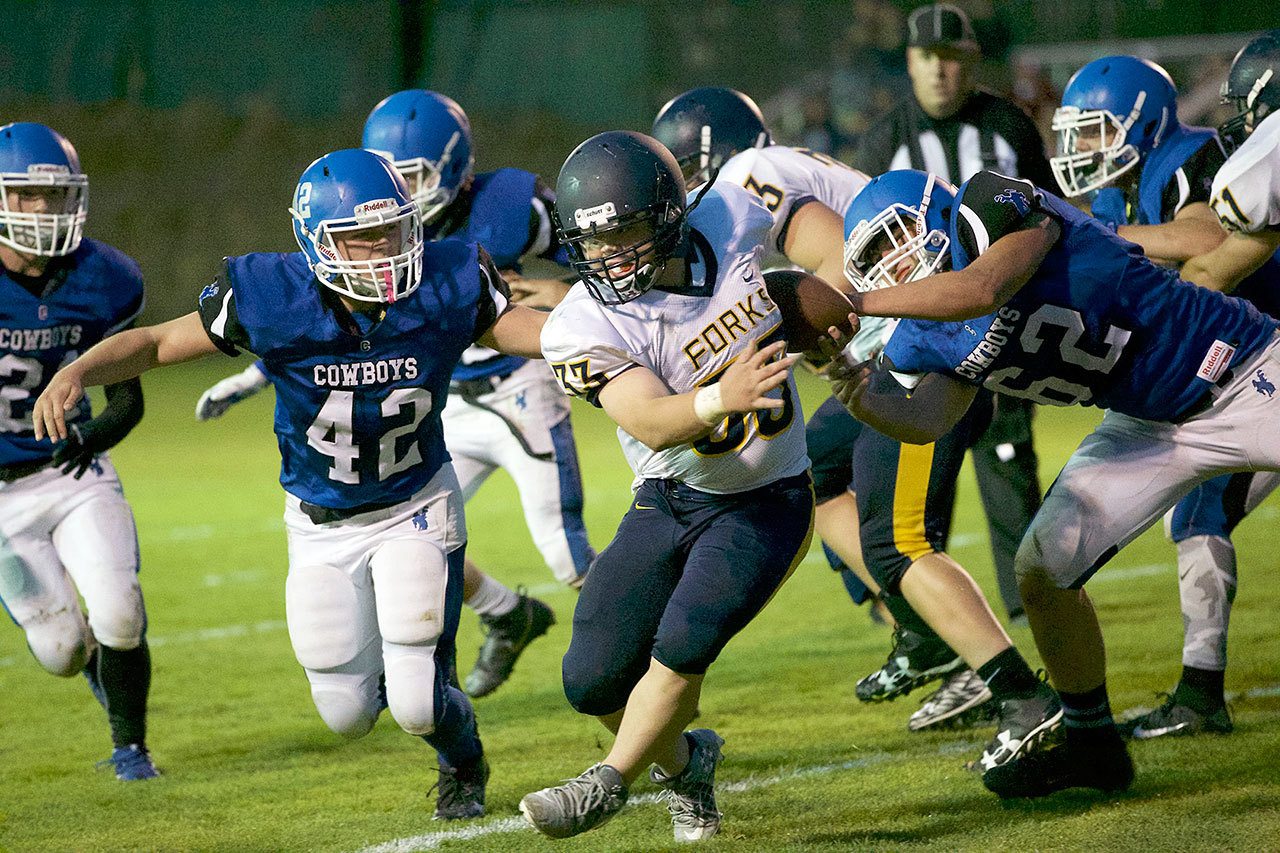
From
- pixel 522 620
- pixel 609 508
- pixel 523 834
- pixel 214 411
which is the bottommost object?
pixel 609 508

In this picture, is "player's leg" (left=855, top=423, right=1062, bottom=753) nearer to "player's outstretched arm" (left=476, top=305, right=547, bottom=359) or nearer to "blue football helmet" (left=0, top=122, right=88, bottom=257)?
"player's outstretched arm" (left=476, top=305, right=547, bottom=359)

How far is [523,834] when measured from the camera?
11.5 feet

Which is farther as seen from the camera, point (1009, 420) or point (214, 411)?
point (1009, 420)

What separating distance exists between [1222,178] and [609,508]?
16.1 ft

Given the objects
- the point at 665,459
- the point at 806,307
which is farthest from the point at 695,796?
the point at 806,307

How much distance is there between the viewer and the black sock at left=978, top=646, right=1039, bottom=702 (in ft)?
11.8

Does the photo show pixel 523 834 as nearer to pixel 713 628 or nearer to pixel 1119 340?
pixel 713 628

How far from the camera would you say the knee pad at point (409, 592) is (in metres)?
3.54

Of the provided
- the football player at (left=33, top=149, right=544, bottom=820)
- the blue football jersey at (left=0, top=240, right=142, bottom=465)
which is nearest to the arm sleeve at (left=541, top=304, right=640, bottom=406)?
the football player at (left=33, top=149, right=544, bottom=820)

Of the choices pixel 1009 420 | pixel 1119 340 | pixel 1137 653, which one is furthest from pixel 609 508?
pixel 1119 340

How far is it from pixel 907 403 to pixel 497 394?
191 cm

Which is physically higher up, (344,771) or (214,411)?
(214,411)

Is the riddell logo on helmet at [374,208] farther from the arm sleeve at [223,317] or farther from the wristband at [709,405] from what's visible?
the wristband at [709,405]

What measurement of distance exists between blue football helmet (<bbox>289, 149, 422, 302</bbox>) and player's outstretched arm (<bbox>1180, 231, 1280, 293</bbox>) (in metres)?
1.93
